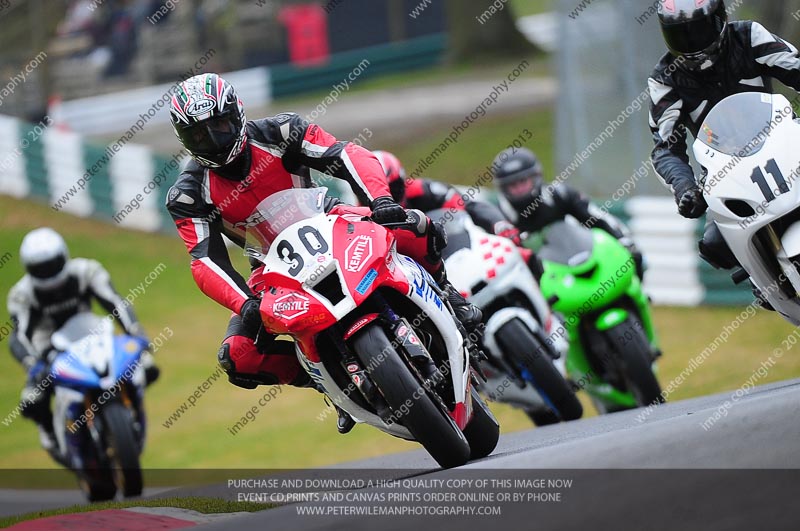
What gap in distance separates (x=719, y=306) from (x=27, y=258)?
8194mm

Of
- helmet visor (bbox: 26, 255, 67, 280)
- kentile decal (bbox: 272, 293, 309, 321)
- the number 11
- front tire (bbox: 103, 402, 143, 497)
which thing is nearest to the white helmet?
helmet visor (bbox: 26, 255, 67, 280)

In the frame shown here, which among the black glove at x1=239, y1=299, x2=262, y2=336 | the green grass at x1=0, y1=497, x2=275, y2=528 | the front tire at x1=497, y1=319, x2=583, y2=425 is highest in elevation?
the black glove at x1=239, y1=299, x2=262, y2=336

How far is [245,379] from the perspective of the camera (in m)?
6.45

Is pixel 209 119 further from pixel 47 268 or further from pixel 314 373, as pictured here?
pixel 47 268

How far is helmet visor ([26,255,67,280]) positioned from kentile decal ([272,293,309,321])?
5.14 m

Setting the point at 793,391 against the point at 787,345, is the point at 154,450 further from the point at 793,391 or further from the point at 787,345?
the point at 793,391

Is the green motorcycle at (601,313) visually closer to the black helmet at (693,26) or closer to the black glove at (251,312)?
the black helmet at (693,26)

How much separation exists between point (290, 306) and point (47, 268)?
5248mm

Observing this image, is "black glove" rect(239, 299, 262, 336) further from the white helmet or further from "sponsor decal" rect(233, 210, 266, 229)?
the white helmet

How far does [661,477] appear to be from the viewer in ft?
14.9

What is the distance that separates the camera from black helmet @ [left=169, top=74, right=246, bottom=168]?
592cm

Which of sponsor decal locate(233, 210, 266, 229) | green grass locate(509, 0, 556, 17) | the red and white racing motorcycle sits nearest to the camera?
the red and white racing motorcycle

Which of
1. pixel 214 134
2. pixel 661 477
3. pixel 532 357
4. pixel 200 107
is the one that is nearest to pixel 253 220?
pixel 214 134

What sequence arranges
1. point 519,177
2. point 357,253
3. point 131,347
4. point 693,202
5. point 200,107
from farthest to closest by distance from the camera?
point 131,347
point 519,177
point 693,202
point 200,107
point 357,253
